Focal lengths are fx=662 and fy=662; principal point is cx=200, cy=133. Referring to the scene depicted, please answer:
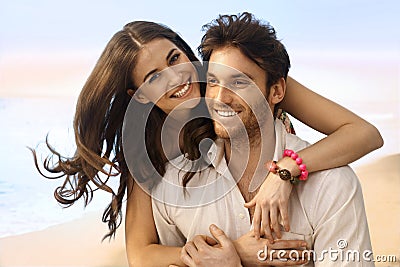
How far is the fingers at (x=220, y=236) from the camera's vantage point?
175 centimetres

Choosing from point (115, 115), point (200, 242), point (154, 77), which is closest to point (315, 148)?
point (200, 242)

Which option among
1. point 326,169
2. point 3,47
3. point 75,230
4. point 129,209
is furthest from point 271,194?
point 3,47

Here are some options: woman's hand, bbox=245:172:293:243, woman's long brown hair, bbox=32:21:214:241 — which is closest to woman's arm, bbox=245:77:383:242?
woman's hand, bbox=245:172:293:243

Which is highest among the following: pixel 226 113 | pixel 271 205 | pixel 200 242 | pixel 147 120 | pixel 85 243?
pixel 226 113

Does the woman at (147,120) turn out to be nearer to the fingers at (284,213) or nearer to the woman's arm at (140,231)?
the woman's arm at (140,231)

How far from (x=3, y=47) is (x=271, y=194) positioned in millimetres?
2839

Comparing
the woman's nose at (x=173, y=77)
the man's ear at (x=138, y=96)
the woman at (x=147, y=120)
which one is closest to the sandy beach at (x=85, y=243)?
the woman at (x=147, y=120)

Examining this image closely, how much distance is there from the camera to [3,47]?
405cm

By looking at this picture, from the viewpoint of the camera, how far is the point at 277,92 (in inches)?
70.8

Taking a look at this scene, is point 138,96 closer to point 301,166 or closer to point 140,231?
point 140,231

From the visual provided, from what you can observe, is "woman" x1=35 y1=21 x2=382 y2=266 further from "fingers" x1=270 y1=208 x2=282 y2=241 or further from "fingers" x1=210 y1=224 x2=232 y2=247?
"fingers" x1=270 y1=208 x2=282 y2=241

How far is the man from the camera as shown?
1.68 metres

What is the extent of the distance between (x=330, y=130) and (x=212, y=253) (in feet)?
1.56

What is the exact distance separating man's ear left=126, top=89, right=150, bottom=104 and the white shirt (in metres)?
0.20
